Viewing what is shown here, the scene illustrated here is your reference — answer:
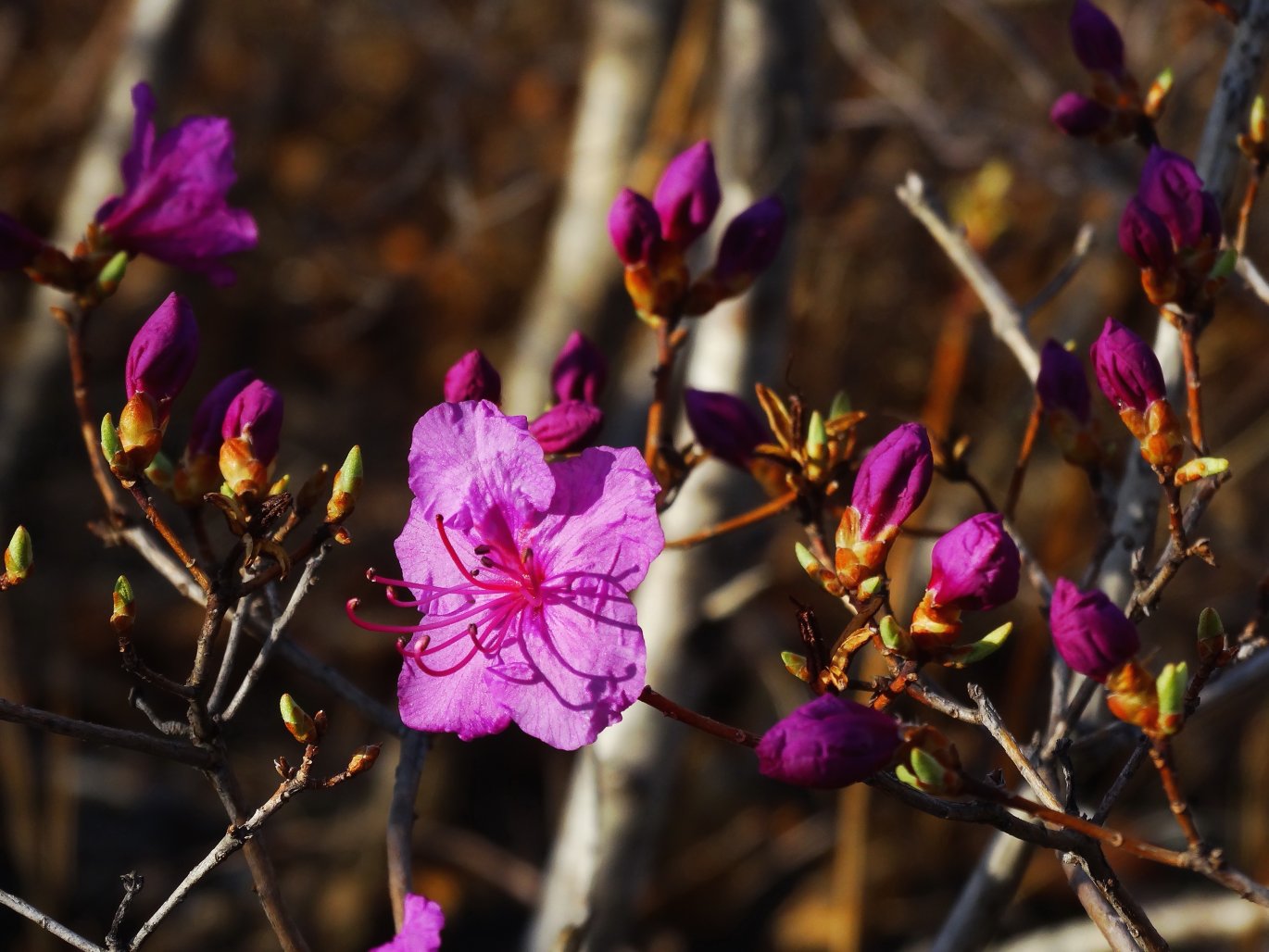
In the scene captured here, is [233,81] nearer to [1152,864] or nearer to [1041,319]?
[1041,319]

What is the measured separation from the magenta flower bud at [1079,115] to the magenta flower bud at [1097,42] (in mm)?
48

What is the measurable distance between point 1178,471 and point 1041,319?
13.4 ft

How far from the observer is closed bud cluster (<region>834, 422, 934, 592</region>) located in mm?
1170

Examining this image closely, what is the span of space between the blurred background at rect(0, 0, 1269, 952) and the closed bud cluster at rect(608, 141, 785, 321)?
68 cm

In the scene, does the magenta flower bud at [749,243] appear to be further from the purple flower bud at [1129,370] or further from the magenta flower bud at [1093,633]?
the magenta flower bud at [1093,633]

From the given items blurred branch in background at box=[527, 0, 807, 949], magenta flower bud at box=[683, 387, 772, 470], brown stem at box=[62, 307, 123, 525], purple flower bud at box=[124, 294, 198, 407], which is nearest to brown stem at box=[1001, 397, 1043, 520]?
magenta flower bud at box=[683, 387, 772, 470]

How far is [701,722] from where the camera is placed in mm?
1057

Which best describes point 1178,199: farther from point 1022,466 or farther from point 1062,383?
point 1022,466

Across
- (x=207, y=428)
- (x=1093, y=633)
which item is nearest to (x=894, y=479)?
A: (x=1093, y=633)

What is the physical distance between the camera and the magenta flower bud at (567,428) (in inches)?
53.5

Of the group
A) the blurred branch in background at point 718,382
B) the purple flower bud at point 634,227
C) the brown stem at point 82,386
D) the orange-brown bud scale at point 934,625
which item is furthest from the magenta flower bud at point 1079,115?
the brown stem at point 82,386

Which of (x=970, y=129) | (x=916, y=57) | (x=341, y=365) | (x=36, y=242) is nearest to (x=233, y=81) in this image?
(x=341, y=365)

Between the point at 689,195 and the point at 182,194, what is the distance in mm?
672

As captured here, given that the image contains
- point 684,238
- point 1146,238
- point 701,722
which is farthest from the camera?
point 684,238
